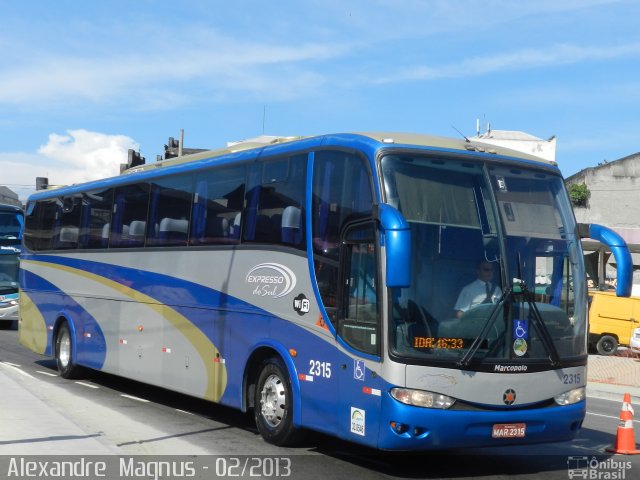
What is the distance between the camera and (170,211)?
14.1 meters

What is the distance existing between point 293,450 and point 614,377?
14.8 m

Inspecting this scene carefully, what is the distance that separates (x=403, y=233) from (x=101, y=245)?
954 cm

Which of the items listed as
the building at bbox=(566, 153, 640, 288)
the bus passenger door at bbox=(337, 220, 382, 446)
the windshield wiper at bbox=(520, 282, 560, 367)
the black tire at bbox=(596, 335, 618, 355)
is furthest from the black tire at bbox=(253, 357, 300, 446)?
the building at bbox=(566, 153, 640, 288)

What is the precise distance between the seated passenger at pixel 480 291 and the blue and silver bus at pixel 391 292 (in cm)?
4

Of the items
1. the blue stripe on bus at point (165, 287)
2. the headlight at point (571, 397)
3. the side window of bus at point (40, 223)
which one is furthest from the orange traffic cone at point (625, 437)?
the side window of bus at point (40, 223)

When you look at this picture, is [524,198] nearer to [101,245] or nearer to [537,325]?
[537,325]

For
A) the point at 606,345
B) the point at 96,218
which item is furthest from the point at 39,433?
the point at 606,345

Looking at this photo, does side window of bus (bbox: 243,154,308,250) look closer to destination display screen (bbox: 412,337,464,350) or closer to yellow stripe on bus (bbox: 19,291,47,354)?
destination display screen (bbox: 412,337,464,350)

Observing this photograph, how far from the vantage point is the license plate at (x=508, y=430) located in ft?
29.6

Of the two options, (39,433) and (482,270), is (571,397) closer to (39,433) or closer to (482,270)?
(482,270)

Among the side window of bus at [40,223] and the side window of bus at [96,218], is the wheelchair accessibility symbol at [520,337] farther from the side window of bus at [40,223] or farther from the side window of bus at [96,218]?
the side window of bus at [40,223]

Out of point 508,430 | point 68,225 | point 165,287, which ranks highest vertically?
point 68,225

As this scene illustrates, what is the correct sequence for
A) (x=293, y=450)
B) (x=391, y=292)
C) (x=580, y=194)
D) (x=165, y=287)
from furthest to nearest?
(x=580, y=194), (x=165, y=287), (x=293, y=450), (x=391, y=292)

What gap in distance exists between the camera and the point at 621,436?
1113 cm
